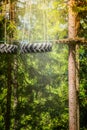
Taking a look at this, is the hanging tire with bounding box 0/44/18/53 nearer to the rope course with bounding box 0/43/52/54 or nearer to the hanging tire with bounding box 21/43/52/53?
the rope course with bounding box 0/43/52/54

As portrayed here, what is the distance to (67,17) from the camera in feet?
36.8

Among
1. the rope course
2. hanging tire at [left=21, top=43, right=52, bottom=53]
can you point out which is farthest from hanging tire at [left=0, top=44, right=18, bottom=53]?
hanging tire at [left=21, top=43, right=52, bottom=53]

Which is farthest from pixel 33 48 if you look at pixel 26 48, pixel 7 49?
pixel 7 49

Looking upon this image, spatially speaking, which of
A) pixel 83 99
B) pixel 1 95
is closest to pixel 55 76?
pixel 83 99

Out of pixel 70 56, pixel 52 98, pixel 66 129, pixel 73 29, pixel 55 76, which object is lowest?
pixel 66 129

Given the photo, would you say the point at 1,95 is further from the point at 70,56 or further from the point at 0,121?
the point at 70,56

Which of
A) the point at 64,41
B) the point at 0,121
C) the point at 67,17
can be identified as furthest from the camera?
the point at 0,121

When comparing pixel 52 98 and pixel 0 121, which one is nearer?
pixel 0 121

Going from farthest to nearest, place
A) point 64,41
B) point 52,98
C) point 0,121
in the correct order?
point 52,98 → point 0,121 → point 64,41

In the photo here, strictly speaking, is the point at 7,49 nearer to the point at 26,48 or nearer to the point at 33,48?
the point at 26,48

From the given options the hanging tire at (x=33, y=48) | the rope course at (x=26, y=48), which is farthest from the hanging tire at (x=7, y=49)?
the hanging tire at (x=33, y=48)

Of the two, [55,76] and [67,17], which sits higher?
[67,17]

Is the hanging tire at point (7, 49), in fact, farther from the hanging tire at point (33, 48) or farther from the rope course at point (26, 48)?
the hanging tire at point (33, 48)

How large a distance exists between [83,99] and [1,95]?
5.47 meters
